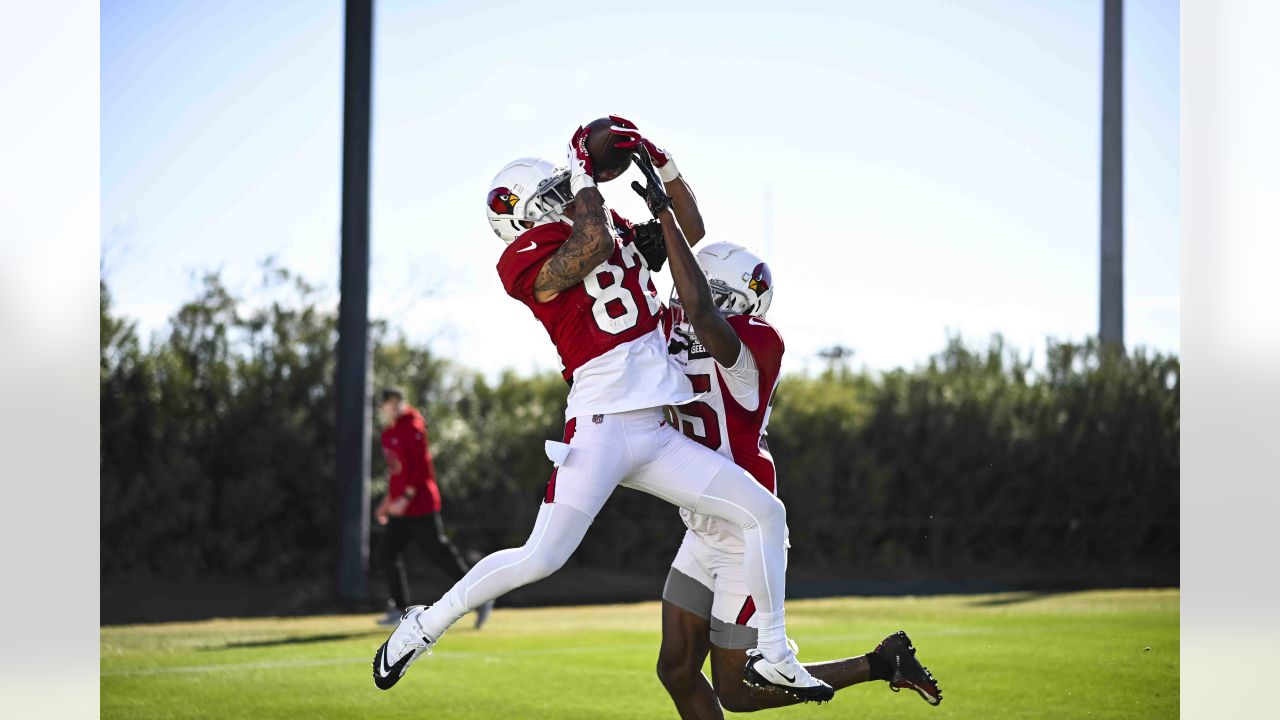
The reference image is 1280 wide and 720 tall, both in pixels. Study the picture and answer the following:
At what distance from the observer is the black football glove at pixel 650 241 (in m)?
4.34

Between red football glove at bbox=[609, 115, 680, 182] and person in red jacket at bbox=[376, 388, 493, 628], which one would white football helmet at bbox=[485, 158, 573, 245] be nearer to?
red football glove at bbox=[609, 115, 680, 182]

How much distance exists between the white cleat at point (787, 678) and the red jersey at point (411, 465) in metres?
5.39

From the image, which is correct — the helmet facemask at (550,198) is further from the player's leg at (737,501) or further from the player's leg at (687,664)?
the player's leg at (687,664)

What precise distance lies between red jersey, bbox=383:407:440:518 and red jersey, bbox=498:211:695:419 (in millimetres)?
5217

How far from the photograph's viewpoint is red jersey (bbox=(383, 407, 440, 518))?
9312 millimetres

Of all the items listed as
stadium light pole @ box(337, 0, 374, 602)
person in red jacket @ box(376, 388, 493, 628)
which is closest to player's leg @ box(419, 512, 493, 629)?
person in red jacket @ box(376, 388, 493, 628)

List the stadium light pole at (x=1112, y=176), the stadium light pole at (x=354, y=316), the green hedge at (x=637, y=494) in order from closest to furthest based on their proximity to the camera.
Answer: the stadium light pole at (x=354, y=316) < the green hedge at (x=637, y=494) < the stadium light pole at (x=1112, y=176)

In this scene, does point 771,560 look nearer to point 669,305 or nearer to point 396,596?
point 669,305

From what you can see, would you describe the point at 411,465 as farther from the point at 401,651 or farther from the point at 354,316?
the point at 401,651

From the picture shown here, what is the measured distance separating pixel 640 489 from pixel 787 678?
713 millimetres

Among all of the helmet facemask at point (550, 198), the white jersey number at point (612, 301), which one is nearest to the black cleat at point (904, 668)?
the white jersey number at point (612, 301)

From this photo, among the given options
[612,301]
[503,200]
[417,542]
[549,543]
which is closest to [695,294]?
[612,301]
